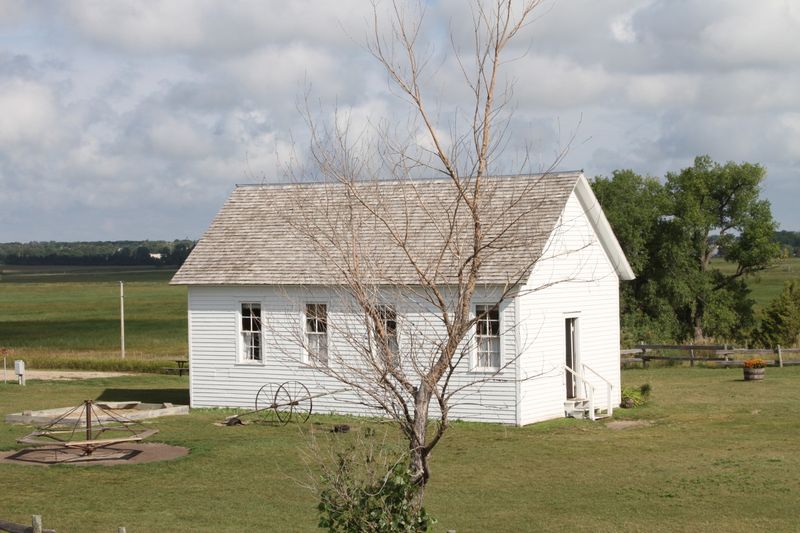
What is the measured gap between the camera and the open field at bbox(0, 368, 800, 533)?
15.9 metres

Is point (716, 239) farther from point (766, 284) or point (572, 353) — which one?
point (766, 284)

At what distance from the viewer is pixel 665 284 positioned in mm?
56375

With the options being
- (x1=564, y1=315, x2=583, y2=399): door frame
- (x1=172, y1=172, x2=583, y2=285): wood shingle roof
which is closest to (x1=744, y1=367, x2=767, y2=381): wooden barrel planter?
(x1=564, y1=315, x2=583, y2=399): door frame

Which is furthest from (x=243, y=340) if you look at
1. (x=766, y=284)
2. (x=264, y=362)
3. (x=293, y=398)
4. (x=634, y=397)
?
(x=766, y=284)

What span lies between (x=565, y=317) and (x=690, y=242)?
32343 mm

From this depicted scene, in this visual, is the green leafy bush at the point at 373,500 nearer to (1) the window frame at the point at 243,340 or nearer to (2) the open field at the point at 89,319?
(1) the window frame at the point at 243,340

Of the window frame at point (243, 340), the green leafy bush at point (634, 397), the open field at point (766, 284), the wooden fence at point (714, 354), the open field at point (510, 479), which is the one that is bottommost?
the open field at point (510, 479)

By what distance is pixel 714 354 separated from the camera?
43.8 metres

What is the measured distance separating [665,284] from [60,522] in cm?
4446

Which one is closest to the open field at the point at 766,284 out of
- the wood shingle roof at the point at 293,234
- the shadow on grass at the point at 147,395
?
the shadow on grass at the point at 147,395

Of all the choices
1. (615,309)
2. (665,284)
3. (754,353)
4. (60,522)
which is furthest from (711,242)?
(60,522)

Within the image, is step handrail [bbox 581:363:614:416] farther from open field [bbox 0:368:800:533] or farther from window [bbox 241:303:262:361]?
window [bbox 241:303:262:361]

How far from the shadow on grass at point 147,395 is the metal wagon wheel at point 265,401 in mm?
4461

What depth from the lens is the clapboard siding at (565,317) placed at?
25781mm
